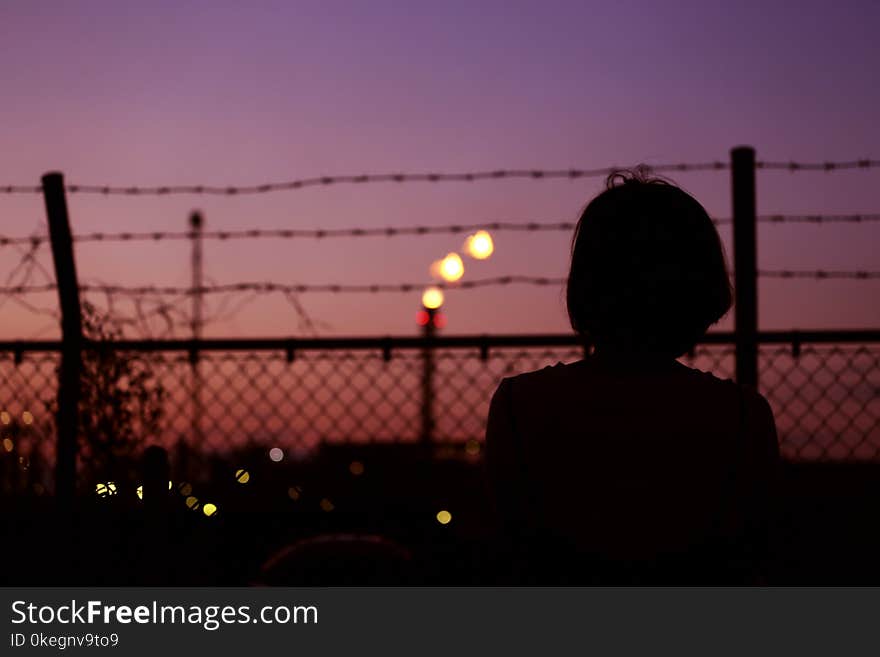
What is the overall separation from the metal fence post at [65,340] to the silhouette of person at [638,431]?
2.34m

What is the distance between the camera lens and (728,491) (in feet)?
6.08

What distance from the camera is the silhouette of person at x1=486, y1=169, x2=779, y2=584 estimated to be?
1822 millimetres

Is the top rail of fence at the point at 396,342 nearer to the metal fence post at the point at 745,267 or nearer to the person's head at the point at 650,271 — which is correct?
the metal fence post at the point at 745,267

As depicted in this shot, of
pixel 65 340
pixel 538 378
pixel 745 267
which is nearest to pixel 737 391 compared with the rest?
pixel 538 378

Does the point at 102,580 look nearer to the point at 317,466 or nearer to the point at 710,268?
the point at 317,466

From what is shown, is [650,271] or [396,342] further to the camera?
[396,342]

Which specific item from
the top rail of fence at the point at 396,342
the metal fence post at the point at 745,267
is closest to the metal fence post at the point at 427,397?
the top rail of fence at the point at 396,342

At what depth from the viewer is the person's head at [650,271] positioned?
1906mm

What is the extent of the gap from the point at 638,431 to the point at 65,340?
2757 mm

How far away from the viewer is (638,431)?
1.81 meters

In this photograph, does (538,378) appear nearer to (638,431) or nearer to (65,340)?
(638,431)

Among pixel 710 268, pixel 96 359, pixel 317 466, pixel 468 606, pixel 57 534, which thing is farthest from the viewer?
pixel 317 466

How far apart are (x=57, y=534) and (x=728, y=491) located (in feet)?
8.77

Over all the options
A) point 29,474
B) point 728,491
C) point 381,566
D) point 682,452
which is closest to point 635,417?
point 682,452
